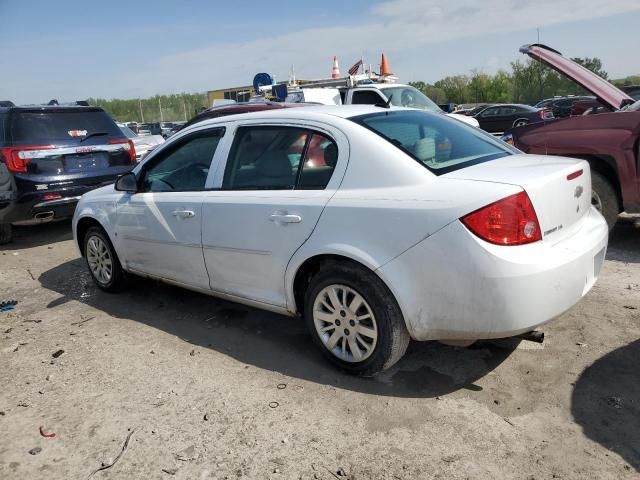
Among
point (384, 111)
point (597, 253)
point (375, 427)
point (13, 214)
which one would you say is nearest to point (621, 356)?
point (597, 253)

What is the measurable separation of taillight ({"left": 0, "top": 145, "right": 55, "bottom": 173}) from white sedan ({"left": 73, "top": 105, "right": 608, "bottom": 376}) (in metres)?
3.62

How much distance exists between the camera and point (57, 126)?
734 cm

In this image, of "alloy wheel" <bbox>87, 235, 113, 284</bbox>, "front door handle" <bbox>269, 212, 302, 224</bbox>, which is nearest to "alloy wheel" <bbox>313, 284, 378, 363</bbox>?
"front door handle" <bbox>269, 212, 302, 224</bbox>

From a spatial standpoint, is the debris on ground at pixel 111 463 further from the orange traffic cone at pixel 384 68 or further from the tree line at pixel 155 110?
the tree line at pixel 155 110

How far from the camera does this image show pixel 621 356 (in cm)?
337

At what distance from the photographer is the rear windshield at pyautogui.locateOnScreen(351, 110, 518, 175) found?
10.3 ft

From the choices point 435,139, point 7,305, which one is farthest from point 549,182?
point 7,305

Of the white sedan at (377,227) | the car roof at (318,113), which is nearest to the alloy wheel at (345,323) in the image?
the white sedan at (377,227)

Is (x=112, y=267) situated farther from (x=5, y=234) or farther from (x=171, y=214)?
(x=5, y=234)

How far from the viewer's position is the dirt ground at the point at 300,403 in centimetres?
259

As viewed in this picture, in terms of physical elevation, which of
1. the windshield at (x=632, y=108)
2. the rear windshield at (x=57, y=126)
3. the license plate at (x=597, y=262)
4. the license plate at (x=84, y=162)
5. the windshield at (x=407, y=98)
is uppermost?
the windshield at (x=407, y=98)

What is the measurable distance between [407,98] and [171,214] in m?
7.88

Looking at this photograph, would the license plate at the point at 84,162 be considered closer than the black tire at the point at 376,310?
No

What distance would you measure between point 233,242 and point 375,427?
1574mm
